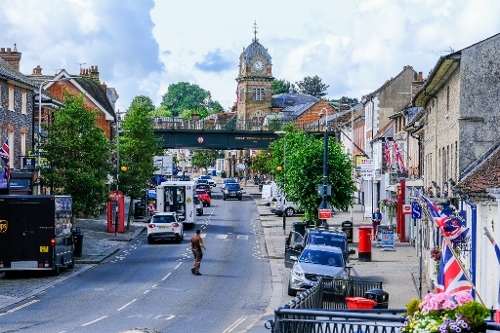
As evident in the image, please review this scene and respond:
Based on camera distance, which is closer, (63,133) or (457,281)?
(457,281)

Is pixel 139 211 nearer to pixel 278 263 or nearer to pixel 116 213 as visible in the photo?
pixel 116 213

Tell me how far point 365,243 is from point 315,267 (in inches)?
451

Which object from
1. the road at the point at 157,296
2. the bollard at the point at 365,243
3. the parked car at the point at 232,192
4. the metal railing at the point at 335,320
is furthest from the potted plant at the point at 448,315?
the parked car at the point at 232,192

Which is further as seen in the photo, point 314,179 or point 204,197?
point 204,197

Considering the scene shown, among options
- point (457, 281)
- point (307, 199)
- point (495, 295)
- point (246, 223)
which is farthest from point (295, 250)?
point (246, 223)

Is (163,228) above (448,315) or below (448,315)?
below

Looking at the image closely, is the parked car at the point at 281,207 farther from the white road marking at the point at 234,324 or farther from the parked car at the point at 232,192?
the white road marking at the point at 234,324

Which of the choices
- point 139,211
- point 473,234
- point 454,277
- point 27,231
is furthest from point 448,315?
point 139,211

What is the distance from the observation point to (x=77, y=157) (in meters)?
48.4

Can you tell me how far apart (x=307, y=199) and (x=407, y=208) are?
756cm

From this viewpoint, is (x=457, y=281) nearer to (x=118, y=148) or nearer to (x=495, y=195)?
(x=495, y=195)

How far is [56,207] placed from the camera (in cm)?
3684

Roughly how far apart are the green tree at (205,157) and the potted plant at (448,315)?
6759 inches

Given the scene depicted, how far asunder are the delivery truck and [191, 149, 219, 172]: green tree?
144652mm
